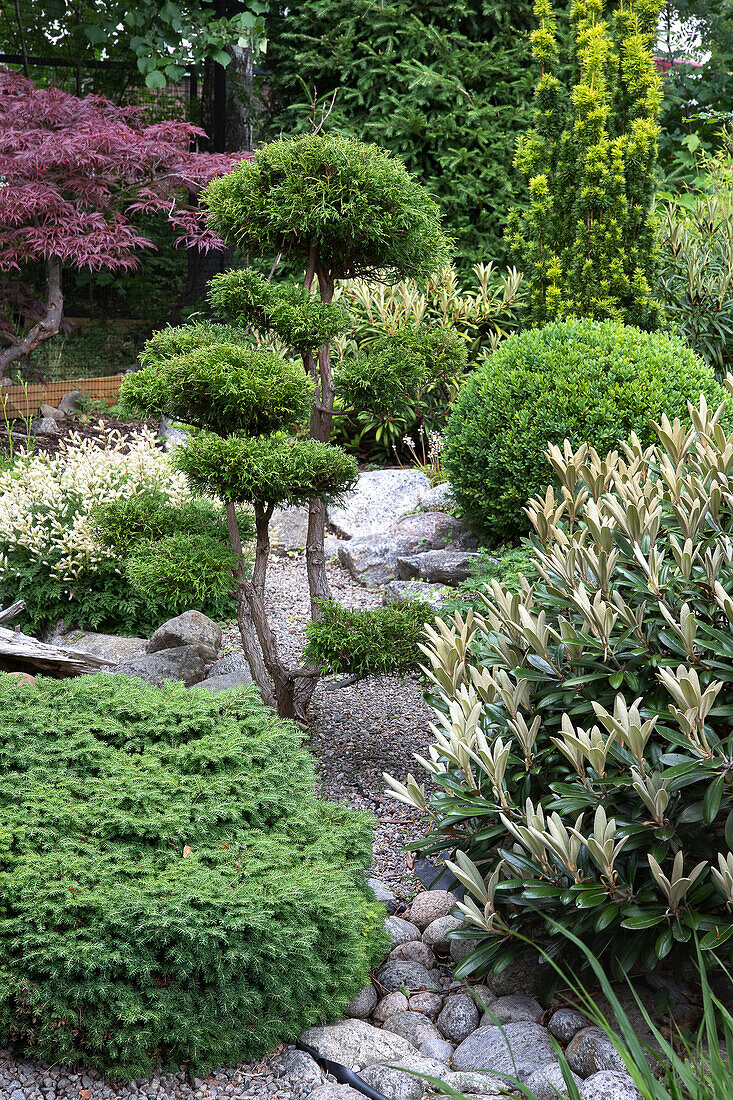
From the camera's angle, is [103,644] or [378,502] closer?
[103,644]

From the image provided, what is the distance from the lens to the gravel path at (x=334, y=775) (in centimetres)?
184

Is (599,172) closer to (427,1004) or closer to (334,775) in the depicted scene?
(334,775)

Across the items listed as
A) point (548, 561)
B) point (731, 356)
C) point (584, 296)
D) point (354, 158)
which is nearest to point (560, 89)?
point (584, 296)

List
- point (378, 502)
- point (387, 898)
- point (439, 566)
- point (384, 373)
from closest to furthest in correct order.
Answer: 1. point (387, 898)
2. point (384, 373)
3. point (439, 566)
4. point (378, 502)

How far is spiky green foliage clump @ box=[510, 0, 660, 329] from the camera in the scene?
234 inches

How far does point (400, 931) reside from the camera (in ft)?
8.40

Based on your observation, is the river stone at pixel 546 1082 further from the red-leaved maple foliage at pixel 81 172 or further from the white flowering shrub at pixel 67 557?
the red-leaved maple foliage at pixel 81 172

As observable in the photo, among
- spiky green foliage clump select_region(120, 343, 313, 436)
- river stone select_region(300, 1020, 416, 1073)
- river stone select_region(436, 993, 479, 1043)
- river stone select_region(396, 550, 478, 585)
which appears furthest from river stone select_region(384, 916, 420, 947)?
river stone select_region(396, 550, 478, 585)

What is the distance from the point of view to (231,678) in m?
3.90

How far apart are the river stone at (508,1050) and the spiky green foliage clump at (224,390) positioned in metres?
2.01

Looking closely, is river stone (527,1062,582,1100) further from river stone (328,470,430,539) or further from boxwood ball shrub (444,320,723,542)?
river stone (328,470,430,539)

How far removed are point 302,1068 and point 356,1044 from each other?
155 mm

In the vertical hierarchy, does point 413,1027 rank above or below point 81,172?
below

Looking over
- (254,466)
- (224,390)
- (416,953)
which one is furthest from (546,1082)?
(224,390)
